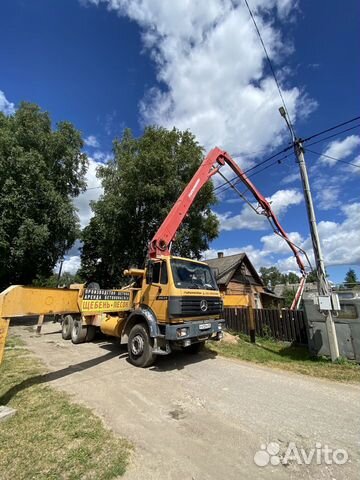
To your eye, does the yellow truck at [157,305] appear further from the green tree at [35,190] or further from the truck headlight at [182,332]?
the green tree at [35,190]

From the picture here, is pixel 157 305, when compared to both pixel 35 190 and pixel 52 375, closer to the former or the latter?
pixel 52 375

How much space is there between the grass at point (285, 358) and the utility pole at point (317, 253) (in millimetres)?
495

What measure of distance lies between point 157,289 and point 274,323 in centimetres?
598

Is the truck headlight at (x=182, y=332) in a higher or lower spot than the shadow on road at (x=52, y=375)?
higher

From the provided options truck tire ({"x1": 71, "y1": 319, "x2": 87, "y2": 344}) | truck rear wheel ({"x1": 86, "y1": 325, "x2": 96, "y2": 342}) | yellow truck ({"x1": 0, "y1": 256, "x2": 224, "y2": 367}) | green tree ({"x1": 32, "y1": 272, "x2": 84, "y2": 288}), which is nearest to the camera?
yellow truck ({"x1": 0, "y1": 256, "x2": 224, "y2": 367})

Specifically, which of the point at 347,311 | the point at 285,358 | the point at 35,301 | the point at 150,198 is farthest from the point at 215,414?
the point at 150,198

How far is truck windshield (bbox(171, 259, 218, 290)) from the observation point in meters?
6.57

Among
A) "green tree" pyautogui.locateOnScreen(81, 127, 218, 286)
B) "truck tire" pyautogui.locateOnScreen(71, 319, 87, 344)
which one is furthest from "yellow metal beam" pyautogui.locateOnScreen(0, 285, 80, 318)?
"green tree" pyautogui.locateOnScreen(81, 127, 218, 286)

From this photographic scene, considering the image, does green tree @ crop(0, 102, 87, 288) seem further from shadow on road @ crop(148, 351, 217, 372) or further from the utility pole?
the utility pole

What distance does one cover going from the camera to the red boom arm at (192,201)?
7.93m

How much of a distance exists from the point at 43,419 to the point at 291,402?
13.2 feet

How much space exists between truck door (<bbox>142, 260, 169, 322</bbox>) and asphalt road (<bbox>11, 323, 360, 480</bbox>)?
145cm

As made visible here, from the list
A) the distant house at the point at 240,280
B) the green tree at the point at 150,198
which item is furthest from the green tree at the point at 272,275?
the green tree at the point at 150,198

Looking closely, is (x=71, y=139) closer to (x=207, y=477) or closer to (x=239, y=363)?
(x=239, y=363)
